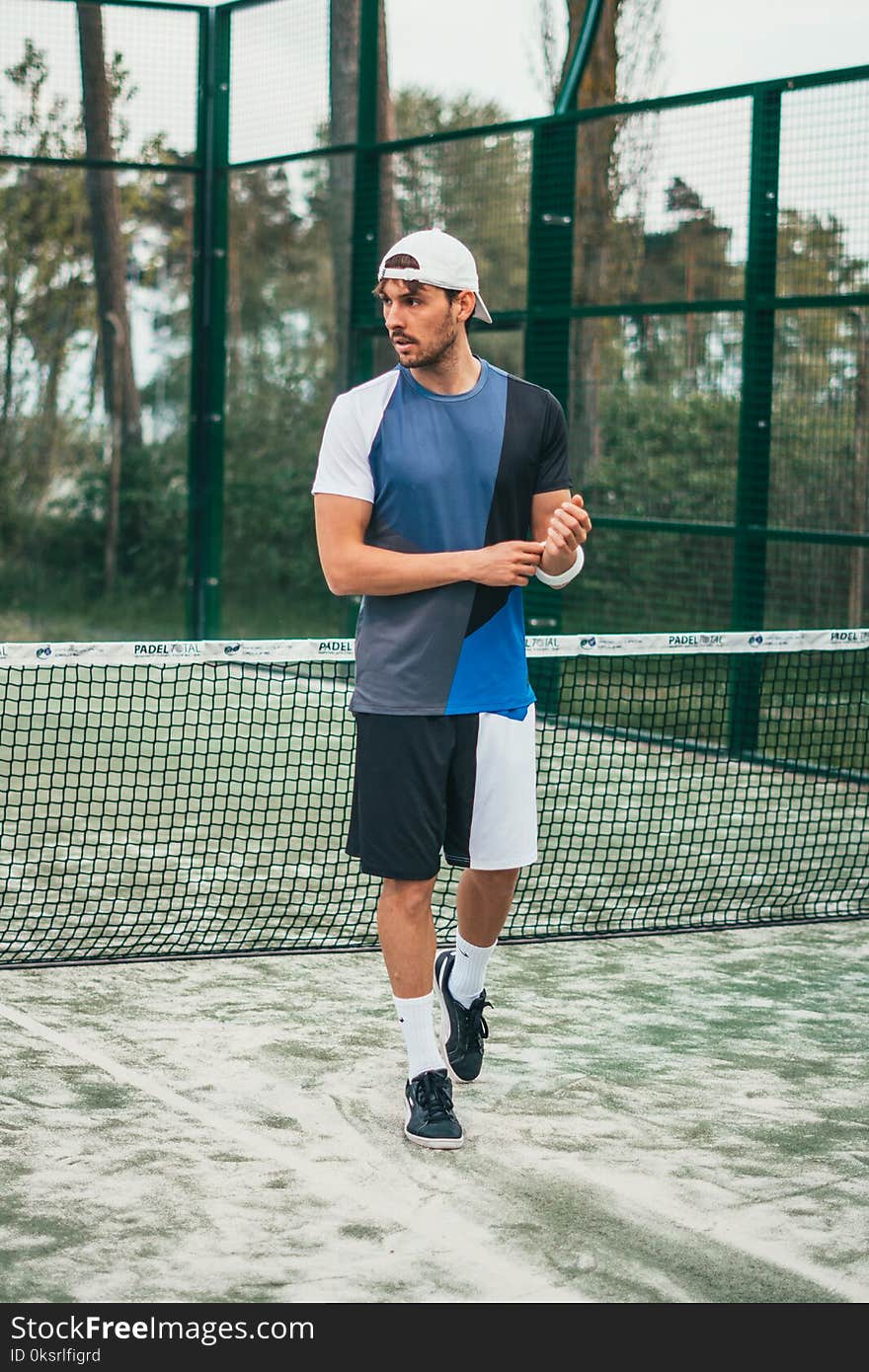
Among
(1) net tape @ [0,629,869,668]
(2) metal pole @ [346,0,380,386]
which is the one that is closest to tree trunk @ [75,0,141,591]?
(2) metal pole @ [346,0,380,386]

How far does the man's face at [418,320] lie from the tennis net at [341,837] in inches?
66.6

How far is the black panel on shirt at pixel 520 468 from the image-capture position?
153 inches

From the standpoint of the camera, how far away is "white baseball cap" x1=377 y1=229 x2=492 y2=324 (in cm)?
377

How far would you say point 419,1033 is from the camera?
393 cm

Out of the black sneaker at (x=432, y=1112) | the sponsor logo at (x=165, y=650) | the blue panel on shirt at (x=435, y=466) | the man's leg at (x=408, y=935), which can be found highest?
the blue panel on shirt at (x=435, y=466)

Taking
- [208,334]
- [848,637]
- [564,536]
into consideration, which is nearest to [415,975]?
[564,536]

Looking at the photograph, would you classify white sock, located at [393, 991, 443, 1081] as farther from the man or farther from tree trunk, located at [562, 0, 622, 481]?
tree trunk, located at [562, 0, 622, 481]

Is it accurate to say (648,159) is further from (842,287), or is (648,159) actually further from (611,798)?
(611,798)

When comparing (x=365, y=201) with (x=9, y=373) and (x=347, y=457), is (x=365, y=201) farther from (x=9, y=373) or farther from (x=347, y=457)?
(x=347, y=457)

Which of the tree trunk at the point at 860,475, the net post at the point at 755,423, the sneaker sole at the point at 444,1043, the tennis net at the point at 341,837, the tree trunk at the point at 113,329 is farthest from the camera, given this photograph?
the tree trunk at the point at 113,329

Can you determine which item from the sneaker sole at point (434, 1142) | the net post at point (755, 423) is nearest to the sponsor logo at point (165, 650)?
the sneaker sole at point (434, 1142)

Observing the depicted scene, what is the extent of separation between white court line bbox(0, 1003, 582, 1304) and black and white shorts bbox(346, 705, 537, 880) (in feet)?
1.82

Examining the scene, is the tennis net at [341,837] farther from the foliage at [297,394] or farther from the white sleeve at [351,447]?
the white sleeve at [351,447]

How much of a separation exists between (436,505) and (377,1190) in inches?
54.2
